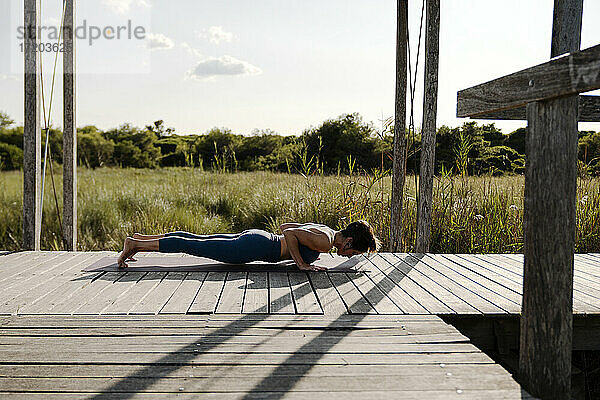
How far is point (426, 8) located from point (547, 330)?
339cm

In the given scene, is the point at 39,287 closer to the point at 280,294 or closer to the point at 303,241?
the point at 280,294

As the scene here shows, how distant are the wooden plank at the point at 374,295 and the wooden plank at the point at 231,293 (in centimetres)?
68

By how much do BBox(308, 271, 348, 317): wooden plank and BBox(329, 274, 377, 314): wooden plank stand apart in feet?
0.10

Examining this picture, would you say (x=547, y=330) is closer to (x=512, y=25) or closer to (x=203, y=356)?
(x=203, y=356)

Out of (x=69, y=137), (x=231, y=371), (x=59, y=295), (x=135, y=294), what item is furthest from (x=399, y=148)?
(x=231, y=371)

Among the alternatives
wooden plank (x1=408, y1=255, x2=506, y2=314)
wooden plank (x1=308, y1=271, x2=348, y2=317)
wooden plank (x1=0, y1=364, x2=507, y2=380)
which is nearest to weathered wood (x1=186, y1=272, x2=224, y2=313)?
wooden plank (x1=308, y1=271, x2=348, y2=317)

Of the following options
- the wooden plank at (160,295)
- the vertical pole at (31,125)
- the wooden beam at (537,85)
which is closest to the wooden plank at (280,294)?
the wooden plank at (160,295)

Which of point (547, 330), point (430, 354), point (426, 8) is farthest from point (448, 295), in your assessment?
point (426, 8)

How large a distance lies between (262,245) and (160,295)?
869mm

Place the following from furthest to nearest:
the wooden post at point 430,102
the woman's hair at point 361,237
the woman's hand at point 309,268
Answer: the wooden post at point 430,102 → the woman's hand at point 309,268 → the woman's hair at point 361,237

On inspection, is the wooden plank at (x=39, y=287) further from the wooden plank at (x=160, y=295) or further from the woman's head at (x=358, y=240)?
the woman's head at (x=358, y=240)

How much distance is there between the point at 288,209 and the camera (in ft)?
21.5

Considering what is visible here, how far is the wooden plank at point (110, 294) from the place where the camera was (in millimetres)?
2957

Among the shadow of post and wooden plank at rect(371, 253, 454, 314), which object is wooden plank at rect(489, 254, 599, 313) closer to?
wooden plank at rect(371, 253, 454, 314)
